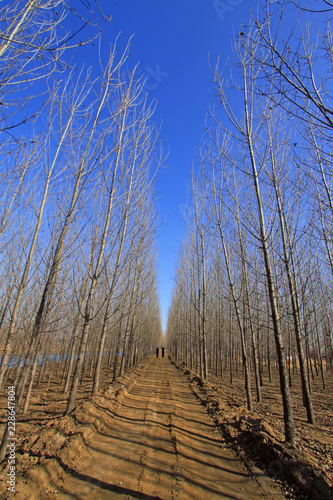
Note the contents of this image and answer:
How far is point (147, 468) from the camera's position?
2709mm

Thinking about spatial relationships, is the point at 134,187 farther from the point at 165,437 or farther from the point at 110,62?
the point at 165,437

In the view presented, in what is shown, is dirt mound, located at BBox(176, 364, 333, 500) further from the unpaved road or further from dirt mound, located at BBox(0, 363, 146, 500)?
→ dirt mound, located at BBox(0, 363, 146, 500)

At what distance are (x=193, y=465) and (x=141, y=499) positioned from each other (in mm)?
937

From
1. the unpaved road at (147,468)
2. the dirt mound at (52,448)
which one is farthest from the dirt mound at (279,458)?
the dirt mound at (52,448)

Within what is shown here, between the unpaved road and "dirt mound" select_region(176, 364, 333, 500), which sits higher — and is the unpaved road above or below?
below

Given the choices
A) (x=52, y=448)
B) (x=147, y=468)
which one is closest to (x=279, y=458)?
(x=147, y=468)

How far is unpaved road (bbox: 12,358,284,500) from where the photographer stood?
7.47ft

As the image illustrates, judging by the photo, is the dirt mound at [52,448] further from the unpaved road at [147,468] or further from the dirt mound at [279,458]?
the dirt mound at [279,458]

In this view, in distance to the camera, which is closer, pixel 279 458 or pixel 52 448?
pixel 279 458

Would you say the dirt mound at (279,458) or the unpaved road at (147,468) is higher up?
the dirt mound at (279,458)

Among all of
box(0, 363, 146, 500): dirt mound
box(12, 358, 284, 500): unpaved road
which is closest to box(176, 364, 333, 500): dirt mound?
box(12, 358, 284, 500): unpaved road

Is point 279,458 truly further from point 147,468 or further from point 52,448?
point 52,448

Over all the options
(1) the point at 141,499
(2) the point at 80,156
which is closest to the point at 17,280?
(2) the point at 80,156

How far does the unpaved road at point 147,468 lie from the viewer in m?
2.28
